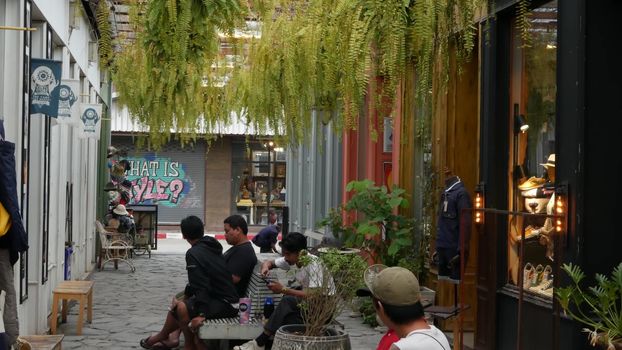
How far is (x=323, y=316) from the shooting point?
8.31 m

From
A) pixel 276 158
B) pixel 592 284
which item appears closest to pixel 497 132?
pixel 592 284

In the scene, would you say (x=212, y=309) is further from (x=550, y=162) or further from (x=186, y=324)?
(x=550, y=162)

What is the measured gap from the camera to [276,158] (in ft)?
138

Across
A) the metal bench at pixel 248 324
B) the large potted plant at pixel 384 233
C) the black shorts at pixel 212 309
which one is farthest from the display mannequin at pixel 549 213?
the large potted plant at pixel 384 233

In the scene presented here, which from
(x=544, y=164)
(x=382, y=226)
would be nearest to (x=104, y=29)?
(x=544, y=164)

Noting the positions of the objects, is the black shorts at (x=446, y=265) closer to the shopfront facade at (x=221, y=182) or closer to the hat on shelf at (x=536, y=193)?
the hat on shelf at (x=536, y=193)

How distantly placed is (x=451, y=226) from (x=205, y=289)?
9.51 feet

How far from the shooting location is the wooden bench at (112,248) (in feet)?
69.1

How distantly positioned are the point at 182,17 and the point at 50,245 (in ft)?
21.7

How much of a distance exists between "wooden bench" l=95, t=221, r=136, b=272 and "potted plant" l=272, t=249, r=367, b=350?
1271 centimetres

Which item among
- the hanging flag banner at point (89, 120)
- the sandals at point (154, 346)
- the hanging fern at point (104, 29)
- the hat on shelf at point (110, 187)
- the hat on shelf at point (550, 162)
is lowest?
the sandals at point (154, 346)

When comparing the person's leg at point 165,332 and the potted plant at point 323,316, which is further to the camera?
the person's leg at point 165,332

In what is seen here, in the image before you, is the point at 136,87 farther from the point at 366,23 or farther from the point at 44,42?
the point at 366,23

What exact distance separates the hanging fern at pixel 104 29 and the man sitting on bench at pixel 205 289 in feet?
9.49
